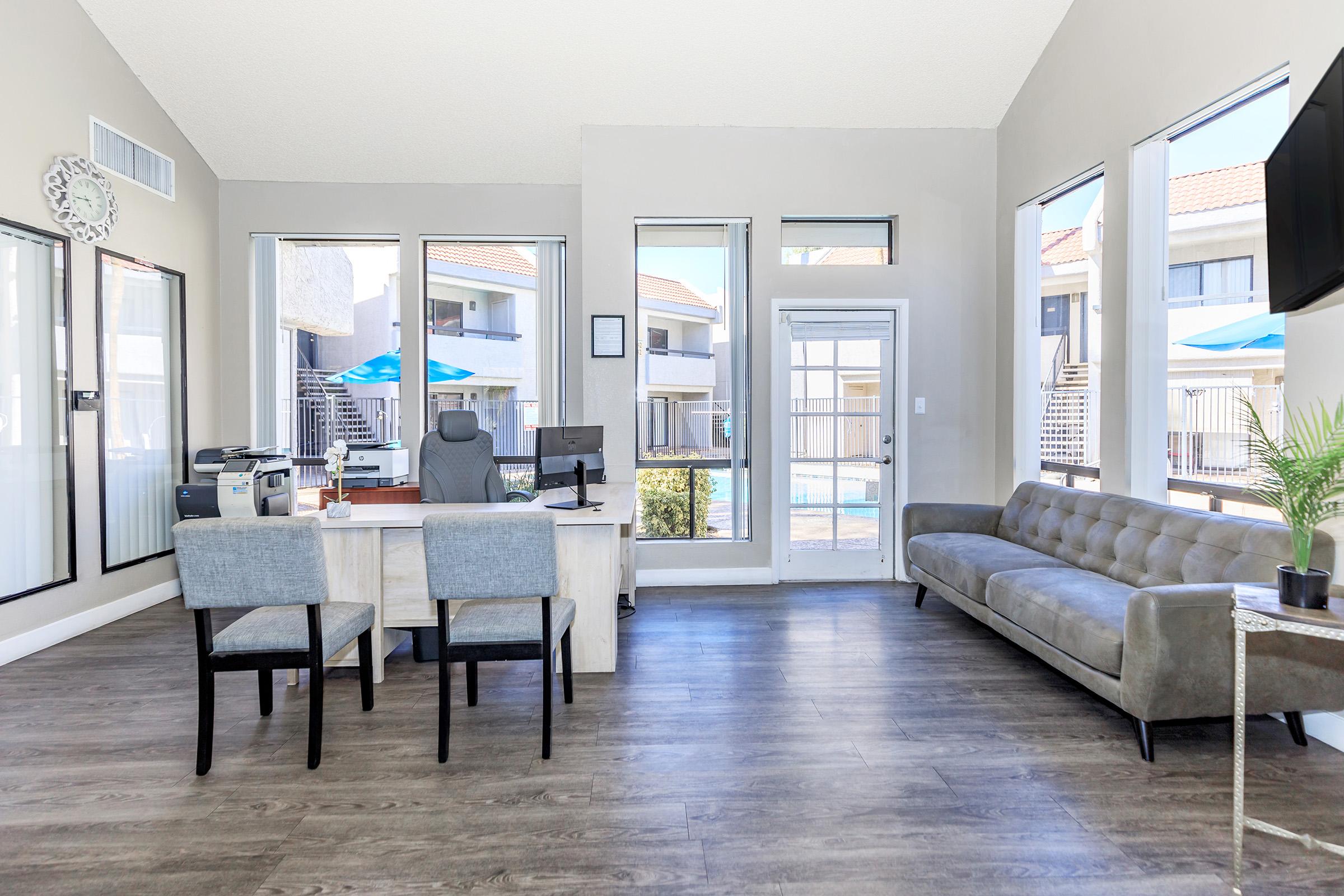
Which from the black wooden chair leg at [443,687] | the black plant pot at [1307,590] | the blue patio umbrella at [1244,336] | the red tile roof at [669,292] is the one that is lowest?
the black wooden chair leg at [443,687]

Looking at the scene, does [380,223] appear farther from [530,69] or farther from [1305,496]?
[1305,496]

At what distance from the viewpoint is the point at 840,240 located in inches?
210

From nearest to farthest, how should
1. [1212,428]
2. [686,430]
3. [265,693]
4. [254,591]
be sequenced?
[254,591] < [265,693] < [1212,428] < [686,430]

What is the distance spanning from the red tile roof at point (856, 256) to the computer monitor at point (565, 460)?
2294 mm

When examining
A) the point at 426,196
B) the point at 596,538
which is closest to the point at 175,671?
the point at 596,538

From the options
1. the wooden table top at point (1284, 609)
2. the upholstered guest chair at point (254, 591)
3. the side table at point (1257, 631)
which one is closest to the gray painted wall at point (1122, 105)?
the wooden table top at point (1284, 609)

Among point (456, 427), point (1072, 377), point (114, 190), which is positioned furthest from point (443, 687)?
point (1072, 377)

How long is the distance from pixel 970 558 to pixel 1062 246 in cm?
241

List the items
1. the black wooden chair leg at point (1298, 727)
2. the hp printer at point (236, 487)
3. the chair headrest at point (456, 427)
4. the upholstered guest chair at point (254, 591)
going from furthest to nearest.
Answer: the hp printer at point (236, 487) < the chair headrest at point (456, 427) < the black wooden chair leg at point (1298, 727) < the upholstered guest chair at point (254, 591)

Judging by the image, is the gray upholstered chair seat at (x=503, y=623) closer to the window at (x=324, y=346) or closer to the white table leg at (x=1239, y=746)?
the white table leg at (x=1239, y=746)

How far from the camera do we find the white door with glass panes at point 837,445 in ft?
17.4

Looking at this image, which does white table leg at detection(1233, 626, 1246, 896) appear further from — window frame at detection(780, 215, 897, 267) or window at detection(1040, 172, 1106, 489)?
window frame at detection(780, 215, 897, 267)

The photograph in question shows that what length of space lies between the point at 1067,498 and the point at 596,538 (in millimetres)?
2652

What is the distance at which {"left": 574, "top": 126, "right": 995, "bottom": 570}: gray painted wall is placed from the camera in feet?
16.9
